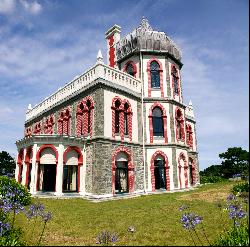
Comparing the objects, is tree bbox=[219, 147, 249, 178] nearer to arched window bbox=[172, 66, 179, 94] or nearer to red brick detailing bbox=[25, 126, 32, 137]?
arched window bbox=[172, 66, 179, 94]

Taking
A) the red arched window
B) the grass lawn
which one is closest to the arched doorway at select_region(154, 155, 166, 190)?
the red arched window

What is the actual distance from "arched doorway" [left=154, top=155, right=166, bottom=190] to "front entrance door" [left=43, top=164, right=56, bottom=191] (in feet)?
28.7

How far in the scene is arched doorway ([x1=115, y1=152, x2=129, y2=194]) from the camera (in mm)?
20406

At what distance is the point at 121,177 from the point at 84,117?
5.65 metres

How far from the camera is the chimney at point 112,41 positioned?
27391 mm

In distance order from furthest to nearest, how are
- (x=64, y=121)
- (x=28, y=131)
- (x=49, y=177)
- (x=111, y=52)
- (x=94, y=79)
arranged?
(x=28, y=131), (x=111, y=52), (x=64, y=121), (x=49, y=177), (x=94, y=79)

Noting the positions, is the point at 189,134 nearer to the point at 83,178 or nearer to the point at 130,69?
the point at 130,69

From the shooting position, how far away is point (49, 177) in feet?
73.4

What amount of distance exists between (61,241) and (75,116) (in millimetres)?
14642

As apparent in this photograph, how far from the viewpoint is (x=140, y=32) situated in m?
24.6

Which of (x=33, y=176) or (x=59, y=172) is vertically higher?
(x=59, y=172)

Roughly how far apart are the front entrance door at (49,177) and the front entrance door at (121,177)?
5777 millimetres

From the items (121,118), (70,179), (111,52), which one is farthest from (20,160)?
(111,52)

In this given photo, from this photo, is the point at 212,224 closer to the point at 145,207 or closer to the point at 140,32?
the point at 145,207
